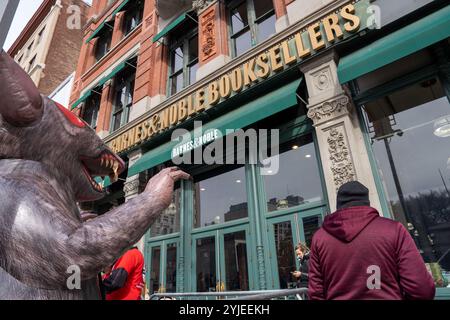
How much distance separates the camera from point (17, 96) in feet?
3.20

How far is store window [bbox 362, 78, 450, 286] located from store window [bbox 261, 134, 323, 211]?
3.97 ft

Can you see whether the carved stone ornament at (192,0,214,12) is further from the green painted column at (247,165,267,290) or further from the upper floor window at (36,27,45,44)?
the upper floor window at (36,27,45,44)

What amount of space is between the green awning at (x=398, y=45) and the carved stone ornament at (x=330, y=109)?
363mm

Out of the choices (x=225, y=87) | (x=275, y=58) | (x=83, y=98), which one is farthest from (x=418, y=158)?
(x=83, y=98)

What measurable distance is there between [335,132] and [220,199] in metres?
3.49

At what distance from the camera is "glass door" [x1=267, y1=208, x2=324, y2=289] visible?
5.33m

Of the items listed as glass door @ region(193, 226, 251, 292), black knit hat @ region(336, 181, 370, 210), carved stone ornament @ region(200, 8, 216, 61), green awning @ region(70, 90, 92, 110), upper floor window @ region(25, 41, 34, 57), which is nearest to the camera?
black knit hat @ region(336, 181, 370, 210)

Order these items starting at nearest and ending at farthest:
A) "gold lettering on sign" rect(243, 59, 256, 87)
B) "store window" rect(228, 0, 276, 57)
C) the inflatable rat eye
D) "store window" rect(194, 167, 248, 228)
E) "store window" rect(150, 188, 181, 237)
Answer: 1. the inflatable rat eye
2. "gold lettering on sign" rect(243, 59, 256, 87)
3. "store window" rect(194, 167, 248, 228)
4. "store window" rect(228, 0, 276, 57)
5. "store window" rect(150, 188, 181, 237)

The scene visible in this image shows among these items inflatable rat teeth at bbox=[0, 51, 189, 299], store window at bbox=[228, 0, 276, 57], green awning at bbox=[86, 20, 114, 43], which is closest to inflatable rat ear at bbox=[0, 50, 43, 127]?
Result: inflatable rat teeth at bbox=[0, 51, 189, 299]

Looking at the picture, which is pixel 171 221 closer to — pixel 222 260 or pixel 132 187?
pixel 132 187

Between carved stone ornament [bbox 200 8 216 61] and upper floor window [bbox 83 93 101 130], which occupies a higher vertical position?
upper floor window [bbox 83 93 101 130]

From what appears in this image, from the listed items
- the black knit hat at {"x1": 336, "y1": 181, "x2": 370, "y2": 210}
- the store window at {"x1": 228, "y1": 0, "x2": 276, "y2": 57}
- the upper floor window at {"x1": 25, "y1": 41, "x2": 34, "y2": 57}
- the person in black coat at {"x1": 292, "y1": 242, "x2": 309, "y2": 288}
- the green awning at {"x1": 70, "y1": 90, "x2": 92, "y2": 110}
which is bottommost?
the person in black coat at {"x1": 292, "y1": 242, "x2": 309, "y2": 288}

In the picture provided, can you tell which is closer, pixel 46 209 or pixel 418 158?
pixel 46 209
